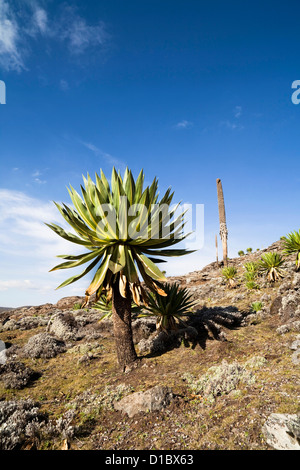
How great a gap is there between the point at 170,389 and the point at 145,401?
532 mm

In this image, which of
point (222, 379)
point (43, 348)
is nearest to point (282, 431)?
point (222, 379)

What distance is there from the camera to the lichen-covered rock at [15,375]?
5.73 metres

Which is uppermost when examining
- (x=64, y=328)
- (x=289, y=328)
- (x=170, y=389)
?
(x=289, y=328)

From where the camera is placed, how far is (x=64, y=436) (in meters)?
3.60

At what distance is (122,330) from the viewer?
19.4 feet

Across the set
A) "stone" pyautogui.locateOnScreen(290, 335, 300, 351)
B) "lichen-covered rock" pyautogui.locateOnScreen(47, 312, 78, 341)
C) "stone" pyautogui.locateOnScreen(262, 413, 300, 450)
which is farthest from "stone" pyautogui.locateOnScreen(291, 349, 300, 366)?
"lichen-covered rock" pyautogui.locateOnScreen(47, 312, 78, 341)

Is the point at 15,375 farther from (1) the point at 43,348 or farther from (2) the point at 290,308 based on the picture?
(2) the point at 290,308

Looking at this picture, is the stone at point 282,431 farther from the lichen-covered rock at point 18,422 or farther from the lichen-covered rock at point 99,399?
the lichen-covered rock at point 18,422

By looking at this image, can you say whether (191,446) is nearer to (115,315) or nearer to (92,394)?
(92,394)

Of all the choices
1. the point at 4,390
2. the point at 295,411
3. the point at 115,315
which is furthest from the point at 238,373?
the point at 4,390

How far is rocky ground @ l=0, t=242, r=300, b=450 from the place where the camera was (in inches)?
133

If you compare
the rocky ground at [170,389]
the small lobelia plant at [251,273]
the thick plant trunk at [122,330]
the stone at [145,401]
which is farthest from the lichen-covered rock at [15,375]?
the small lobelia plant at [251,273]

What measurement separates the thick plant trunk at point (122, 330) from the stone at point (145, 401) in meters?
1.48
